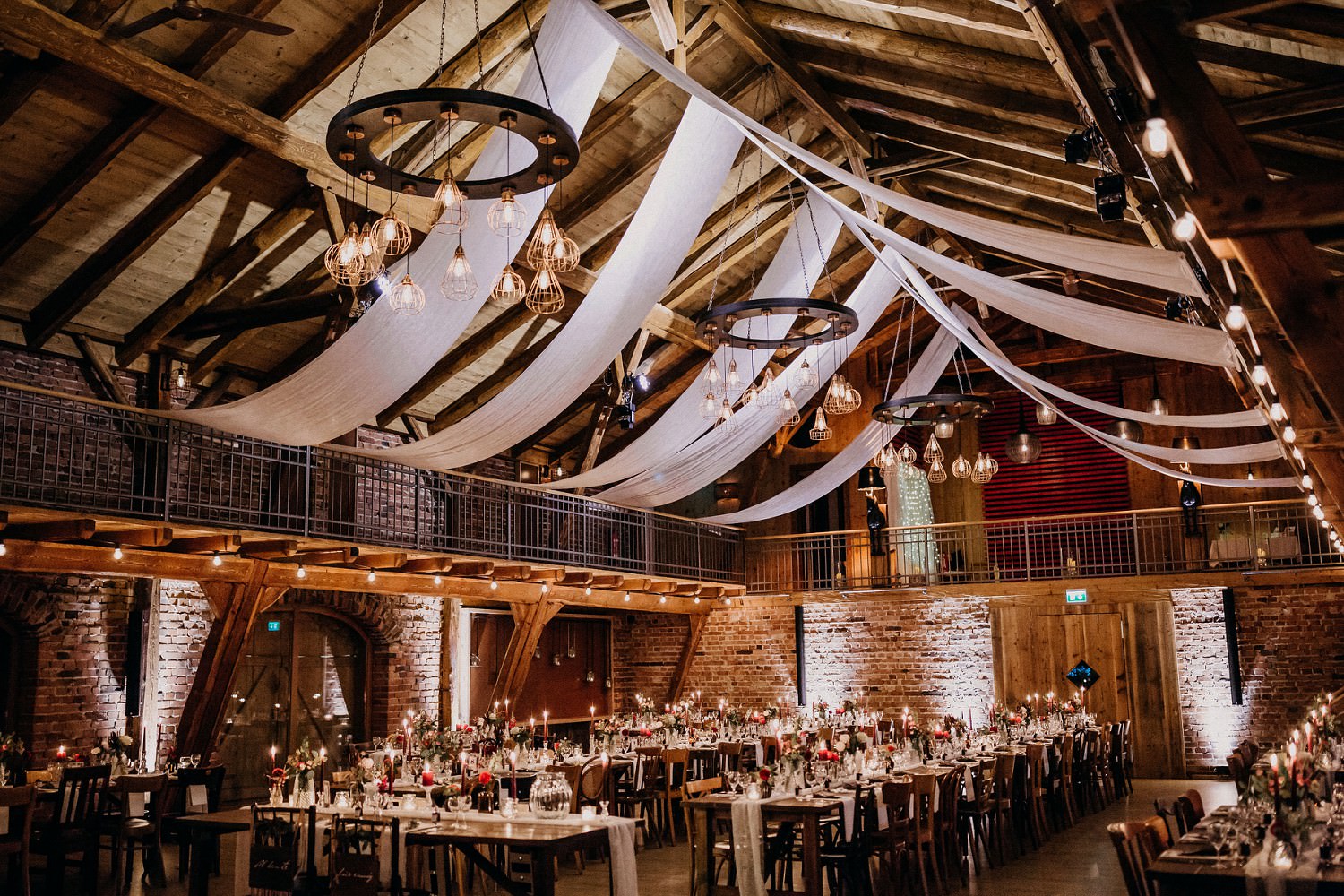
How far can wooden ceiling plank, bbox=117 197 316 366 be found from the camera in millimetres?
9945

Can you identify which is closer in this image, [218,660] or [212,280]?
[218,660]

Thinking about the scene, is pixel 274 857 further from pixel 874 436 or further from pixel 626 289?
pixel 874 436

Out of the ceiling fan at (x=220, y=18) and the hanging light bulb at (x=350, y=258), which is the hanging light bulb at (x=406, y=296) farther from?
the ceiling fan at (x=220, y=18)

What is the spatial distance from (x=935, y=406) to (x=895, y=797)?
13.5 feet

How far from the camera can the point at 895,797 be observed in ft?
24.0

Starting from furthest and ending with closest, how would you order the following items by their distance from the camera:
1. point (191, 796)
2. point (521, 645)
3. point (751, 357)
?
point (521, 645) < point (751, 357) < point (191, 796)

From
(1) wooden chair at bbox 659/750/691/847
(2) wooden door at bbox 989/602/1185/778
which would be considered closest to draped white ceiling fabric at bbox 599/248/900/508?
(1) wooden chair at bbox 659/750/691/847

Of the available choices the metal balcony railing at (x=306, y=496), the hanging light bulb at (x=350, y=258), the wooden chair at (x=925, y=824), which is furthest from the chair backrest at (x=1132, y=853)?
the metal balcony railing at (x=306, y=496)

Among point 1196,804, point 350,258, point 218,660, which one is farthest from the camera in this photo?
point 218,660

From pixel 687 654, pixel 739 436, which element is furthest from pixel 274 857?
pixel 687 654

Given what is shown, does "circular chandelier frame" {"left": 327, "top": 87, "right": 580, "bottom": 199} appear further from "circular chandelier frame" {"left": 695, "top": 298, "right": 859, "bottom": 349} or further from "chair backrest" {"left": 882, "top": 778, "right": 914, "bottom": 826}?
"chair backrest" {"left": 882, "top": 778, "right": 914, "bottom": 826}

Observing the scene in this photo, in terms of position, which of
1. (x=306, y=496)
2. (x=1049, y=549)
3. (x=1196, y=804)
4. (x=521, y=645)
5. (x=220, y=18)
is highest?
(x=220, y=18)

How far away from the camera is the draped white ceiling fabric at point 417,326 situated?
667 cm

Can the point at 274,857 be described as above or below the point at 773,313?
below
